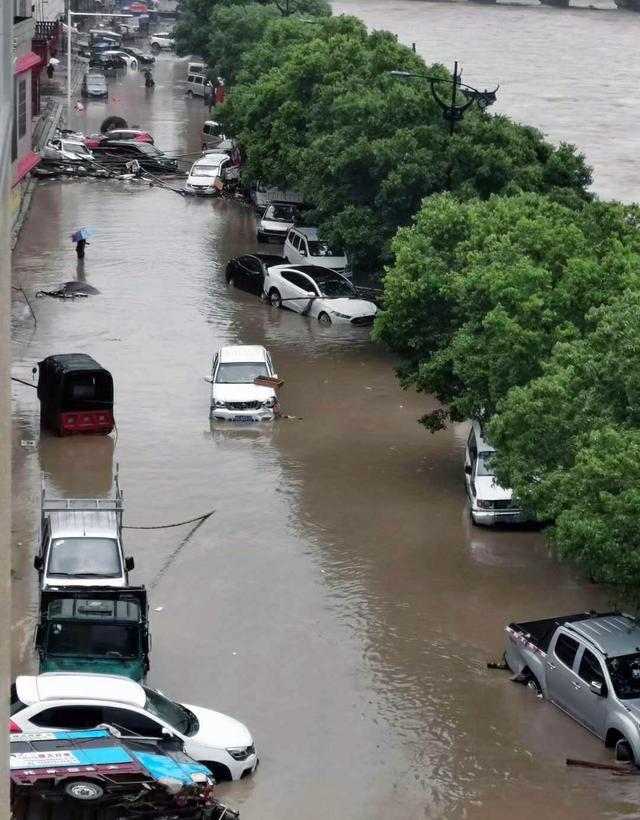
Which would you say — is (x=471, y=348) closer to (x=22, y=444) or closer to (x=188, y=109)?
(x=22, y=444)

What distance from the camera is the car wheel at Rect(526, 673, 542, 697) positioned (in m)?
18.5

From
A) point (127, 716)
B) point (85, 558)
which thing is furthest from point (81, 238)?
point (127, 716)

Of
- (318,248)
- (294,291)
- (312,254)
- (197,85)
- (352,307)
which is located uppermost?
(197,85)

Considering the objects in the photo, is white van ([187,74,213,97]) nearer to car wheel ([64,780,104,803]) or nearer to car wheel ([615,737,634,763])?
car wheel ([615,737,634,763])

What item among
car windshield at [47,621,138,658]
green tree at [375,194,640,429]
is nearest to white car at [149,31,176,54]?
green tree at [375,194,640,429]

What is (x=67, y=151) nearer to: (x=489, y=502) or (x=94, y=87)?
(x=94, y=87)

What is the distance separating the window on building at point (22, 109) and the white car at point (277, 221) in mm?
15940

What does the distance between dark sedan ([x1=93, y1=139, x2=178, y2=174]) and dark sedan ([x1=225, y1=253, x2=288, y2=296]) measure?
1801 cm

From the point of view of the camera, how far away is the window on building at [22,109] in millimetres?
27969

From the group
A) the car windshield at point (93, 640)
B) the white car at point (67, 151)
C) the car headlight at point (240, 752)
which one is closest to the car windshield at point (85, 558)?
the car windshield at point (93, 640)

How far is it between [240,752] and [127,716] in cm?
126

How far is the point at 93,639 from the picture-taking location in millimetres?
17500

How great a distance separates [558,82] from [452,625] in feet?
282

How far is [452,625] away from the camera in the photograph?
68.1 ft
